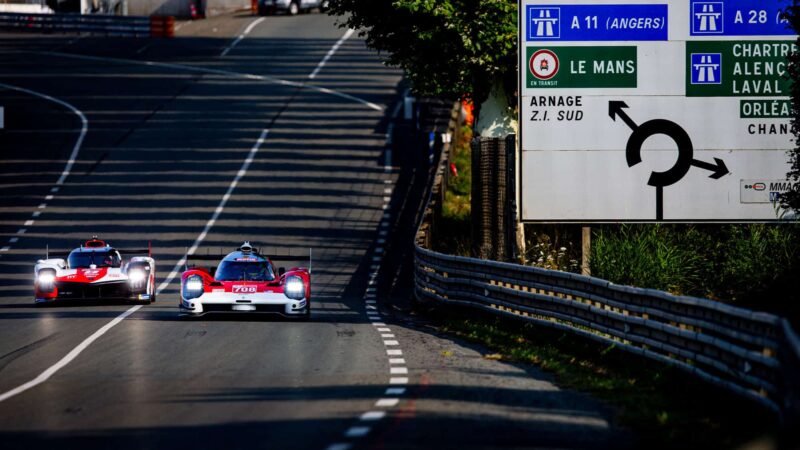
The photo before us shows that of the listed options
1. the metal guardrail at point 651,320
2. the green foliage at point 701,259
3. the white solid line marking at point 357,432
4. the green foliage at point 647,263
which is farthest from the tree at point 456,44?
the white solid line marking at point 357,432

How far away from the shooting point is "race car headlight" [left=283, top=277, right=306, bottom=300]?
23703 mm

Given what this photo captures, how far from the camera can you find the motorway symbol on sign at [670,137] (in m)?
23.7

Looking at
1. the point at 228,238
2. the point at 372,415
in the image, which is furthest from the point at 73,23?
the point at 372,415

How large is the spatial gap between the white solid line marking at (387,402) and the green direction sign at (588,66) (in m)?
10.6

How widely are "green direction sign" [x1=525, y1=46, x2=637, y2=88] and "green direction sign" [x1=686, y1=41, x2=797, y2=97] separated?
4.03 ft

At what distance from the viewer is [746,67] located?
24.0 metres

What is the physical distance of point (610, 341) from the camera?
17.7m

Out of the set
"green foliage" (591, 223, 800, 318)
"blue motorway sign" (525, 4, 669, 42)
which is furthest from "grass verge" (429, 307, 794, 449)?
"blue motorway sign" (525, 4, 669, 42)

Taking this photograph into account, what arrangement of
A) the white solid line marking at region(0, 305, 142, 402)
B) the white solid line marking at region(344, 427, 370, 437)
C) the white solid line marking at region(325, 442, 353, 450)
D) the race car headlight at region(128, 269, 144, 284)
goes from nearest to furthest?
the white solid line marking at region(325, 442, 353, 450) < the white solid line marking at region(344, 427, 370, 437) < the white solid line marking at region(0, 305, 142, 402) < the race car headlight at region(128, 269, 144, 284)

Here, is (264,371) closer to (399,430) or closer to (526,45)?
(399,430)

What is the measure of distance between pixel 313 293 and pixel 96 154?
68.4 ft

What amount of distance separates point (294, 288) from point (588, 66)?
19.7 feet

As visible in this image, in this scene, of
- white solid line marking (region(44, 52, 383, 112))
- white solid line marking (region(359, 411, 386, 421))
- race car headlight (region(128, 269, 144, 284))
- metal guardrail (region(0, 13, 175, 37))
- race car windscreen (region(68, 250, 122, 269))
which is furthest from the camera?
metal guardrail (region(0, 13, 175, 37))

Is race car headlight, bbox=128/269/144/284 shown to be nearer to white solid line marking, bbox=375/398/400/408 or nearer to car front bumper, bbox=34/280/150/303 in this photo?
car front bumper, bbox=34/280/150/303
